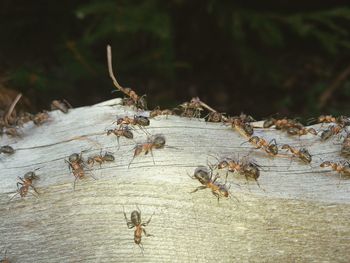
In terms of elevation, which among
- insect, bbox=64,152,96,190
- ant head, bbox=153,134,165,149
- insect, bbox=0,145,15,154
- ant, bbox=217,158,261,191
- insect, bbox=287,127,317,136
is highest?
insect, bbox=0,145,15,154

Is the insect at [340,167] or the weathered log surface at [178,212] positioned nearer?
the weathered log surface at [178,212]

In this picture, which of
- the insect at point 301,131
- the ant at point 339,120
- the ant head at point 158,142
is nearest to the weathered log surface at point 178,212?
the ant head at point 158,142

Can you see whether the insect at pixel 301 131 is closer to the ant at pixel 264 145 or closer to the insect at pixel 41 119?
the ant at pixel 264 145

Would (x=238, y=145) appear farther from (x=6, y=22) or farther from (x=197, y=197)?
(x=6, y=22)

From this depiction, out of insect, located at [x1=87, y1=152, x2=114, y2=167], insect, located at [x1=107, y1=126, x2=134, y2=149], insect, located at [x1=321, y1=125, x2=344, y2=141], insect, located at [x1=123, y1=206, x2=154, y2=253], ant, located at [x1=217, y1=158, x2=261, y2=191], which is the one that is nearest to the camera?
insect, located at [x1=123, y1=206, x2=154, y2=253]

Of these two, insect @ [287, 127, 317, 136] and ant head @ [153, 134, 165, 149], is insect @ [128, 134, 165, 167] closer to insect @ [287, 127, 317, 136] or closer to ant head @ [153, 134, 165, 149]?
ant head @ [153, 134, 165, 149]

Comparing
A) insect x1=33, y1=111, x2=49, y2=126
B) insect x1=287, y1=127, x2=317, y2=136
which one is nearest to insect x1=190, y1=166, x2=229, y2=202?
insect x1=287, y1=127, x2=317, y2=136

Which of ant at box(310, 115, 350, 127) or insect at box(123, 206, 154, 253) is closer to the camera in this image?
insect at box(123, 206, 154, 253)
